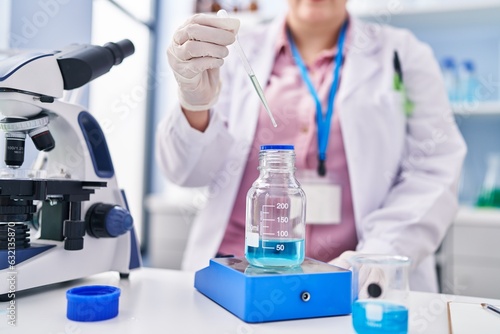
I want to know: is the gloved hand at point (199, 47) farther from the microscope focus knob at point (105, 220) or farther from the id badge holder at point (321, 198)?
the id badge holder at point (321, 198)

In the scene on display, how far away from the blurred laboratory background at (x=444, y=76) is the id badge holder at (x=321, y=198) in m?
0.96

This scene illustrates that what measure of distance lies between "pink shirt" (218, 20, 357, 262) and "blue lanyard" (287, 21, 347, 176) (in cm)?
2

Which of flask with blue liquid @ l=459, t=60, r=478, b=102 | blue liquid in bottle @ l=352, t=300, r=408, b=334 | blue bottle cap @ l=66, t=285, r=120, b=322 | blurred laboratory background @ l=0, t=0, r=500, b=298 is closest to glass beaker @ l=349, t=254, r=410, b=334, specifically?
blue liquid in bottle @ l=352, t=300, r=408, b=334

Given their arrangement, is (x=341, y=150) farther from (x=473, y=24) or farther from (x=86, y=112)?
(x=473, y=24)

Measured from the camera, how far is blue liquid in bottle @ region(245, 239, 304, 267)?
2.27 ft

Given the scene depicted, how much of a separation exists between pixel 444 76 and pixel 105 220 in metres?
2.12

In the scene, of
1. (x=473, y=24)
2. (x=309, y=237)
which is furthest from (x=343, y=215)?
(x=473, y=24)

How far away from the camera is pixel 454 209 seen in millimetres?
1197

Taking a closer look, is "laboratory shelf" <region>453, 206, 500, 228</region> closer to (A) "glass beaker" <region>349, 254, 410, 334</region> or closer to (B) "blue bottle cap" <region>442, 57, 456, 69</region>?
(B) "blue bottle cap" <region>442, 57, 456, 69</region>

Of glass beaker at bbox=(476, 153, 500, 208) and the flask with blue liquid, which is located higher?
the flask with blue liquid

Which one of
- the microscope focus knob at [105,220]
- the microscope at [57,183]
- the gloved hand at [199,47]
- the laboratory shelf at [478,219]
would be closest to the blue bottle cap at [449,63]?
the laboratory shelf at [478,219]

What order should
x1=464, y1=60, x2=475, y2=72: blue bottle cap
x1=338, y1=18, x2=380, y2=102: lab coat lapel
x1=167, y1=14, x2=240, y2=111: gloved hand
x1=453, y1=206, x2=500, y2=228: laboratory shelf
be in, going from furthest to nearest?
1. x1=464, y1=60, x2=475, y2=72: blue bottle cap
2. x1=453, y1=206, x2=500, y2=228: laboratory shelf
3. x1=338, y1=18, x2=380, y2=102: lab coat lapel
4. x1=167, y1=14, x2=240, y2=111: gloved hand

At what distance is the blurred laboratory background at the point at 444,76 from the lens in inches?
79.4

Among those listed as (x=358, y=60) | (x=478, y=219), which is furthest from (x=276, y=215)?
(x=478, y=219)
